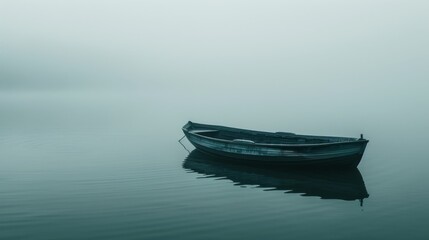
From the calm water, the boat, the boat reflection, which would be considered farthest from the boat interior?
the calm water

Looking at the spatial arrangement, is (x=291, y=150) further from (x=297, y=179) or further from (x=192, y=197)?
(x=192, y=197)

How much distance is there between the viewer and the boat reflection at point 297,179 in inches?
840

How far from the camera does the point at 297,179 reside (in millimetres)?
23906

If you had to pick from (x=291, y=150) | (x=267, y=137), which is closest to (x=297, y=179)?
(x=291, y=150)

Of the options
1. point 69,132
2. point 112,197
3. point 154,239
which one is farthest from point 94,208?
point 69,132

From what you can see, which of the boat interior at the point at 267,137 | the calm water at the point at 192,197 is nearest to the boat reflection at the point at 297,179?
the calm water at the point at 192,197

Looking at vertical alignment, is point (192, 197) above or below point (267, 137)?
below

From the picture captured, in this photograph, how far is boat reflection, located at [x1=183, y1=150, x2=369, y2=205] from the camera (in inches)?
840

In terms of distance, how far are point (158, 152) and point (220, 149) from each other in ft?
26.9

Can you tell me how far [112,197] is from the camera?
65.4 feet

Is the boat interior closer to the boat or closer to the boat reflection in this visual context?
the boat

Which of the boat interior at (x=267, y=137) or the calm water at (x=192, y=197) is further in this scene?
the boat interior at (x=267, y=137)

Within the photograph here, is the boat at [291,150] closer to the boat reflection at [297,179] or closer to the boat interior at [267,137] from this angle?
the boat interior at [267,137]

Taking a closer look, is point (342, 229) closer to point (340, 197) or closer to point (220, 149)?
point (340, 197)
